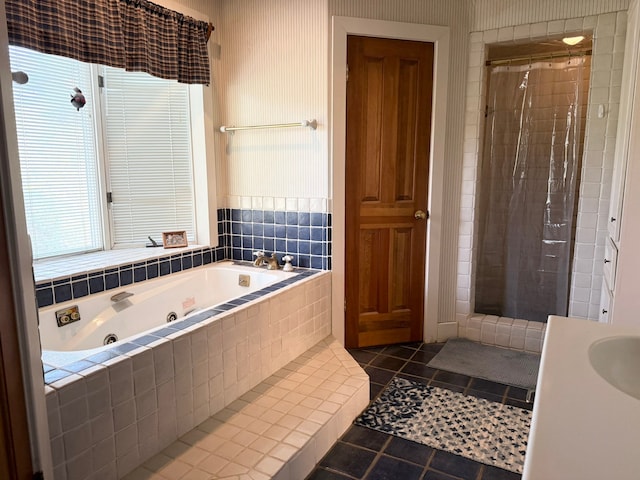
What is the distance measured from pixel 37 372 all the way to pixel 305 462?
1.07 m

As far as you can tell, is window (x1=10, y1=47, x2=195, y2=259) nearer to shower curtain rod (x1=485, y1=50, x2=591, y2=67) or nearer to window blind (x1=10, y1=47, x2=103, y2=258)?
window blind (x1=10, y1=47, x2=103, y2=258)

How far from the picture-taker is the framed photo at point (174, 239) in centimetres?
300

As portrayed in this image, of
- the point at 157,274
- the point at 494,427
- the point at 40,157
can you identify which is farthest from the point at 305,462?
the point at 40,157

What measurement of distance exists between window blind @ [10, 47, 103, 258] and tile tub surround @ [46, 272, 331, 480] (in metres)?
1.23

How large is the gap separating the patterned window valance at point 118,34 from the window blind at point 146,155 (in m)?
0.31

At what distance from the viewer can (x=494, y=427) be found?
219 cm

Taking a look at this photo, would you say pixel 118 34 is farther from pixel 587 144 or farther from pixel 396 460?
pixel 587 144

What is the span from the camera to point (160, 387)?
1.75 m

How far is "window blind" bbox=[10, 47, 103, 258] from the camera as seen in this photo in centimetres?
238

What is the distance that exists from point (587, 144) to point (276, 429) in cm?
247

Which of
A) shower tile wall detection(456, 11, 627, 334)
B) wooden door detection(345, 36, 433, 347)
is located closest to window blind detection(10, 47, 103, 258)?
wooden door detection(345, 36, 433, 347)

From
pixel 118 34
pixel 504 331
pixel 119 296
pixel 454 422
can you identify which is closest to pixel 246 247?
pixel 119 296

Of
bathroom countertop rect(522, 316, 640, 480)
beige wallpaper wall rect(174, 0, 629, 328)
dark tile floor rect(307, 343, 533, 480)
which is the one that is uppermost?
beige wallpaper wall rect(174, 0, 629, 328)

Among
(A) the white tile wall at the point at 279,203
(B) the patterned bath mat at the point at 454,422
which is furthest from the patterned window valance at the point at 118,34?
(B) the patterned bath mat at the point at 454,422
